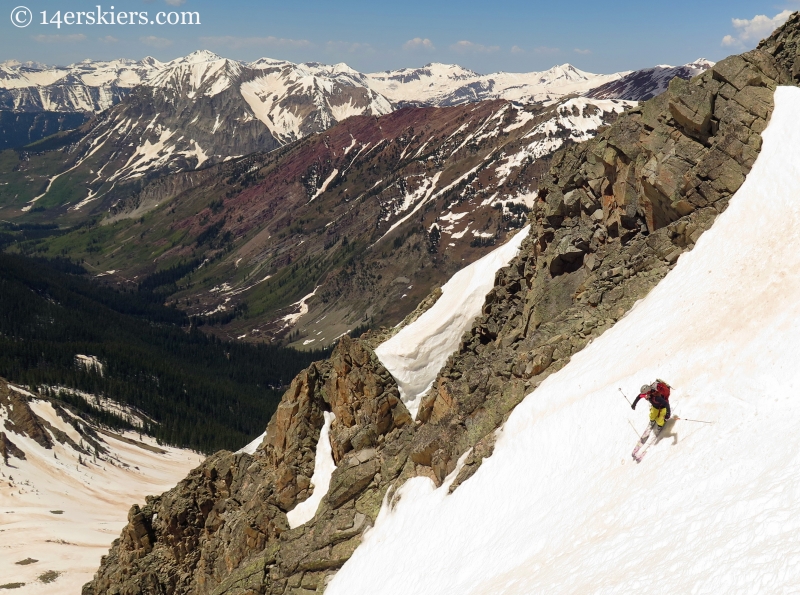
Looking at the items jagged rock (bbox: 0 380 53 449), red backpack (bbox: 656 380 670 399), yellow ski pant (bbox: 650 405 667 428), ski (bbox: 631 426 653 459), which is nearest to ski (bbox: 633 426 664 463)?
ski (bbox: 631 426 653 459)

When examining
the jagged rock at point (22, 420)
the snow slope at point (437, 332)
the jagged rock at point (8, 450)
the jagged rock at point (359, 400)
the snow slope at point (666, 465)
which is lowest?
the snow slope at point (666, 465)

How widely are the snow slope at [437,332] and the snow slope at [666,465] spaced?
→ 1428 cm

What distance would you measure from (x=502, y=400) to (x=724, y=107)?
21.3 m

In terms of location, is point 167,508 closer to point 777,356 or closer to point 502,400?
point 502,400

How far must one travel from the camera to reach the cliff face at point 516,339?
36.9 m

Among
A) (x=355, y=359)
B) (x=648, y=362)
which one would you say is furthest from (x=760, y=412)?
(x=355, y=359)

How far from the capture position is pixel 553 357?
36781 mm

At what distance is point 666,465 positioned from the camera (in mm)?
23641

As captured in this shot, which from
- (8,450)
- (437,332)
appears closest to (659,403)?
(437,332)

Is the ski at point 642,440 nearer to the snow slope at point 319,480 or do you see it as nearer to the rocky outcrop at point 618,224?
the rocky outcrop at point 618,224

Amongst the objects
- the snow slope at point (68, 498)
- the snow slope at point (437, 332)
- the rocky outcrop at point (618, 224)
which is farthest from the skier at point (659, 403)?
the snow slope at point (68, 498)

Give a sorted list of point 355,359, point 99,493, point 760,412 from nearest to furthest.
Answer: point 760,412 < point 355,359 < point 99,493

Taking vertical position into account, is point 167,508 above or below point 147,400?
below

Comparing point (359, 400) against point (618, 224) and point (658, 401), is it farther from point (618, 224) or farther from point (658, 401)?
point (658, 401)
